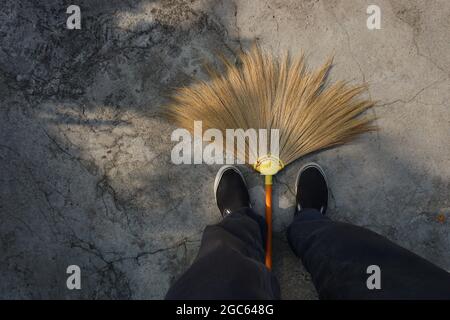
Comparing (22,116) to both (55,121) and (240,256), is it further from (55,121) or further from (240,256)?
(240,256)

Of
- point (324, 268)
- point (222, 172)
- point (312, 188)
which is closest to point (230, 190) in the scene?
point (222, 172)

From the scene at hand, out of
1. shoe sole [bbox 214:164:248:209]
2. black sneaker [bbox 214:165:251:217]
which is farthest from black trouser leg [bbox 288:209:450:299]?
shoe sole [bbox 214:164:248:209]

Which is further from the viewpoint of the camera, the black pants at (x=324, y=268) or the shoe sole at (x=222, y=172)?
the shoe sole at (x=222, y=172)

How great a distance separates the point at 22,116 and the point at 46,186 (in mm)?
429

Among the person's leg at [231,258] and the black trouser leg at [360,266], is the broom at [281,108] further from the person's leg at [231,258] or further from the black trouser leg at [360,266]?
the black trouser leg at [360,266]

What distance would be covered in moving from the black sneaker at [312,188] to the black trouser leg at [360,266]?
22cm

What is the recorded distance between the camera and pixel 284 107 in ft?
7.11

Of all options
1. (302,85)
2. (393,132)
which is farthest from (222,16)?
(393,132)

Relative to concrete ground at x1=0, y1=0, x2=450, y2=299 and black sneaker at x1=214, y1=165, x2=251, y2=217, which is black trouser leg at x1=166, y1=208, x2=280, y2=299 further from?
concrete ground at x1=0, y1=0, x2=450, y2=299

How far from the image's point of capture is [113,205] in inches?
87.7

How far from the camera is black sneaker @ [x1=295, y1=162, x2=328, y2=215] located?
6.99ft

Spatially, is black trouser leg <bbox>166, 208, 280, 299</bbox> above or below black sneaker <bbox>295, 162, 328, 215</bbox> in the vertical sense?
below

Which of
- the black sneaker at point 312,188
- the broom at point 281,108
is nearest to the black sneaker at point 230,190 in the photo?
the broom at point 281,108

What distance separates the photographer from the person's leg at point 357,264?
1395 mm
